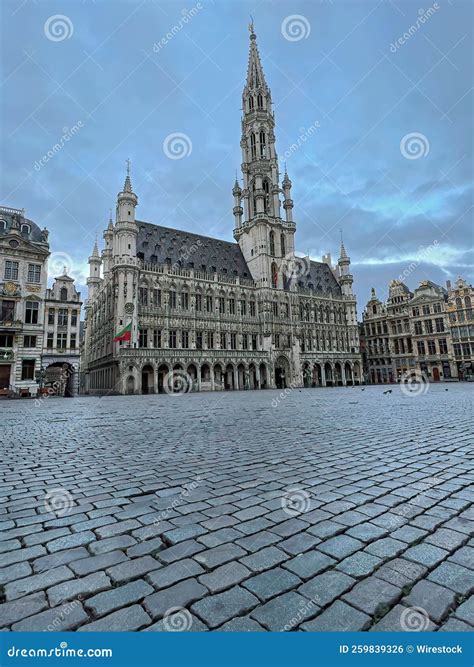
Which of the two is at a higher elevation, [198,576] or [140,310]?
[140,310]

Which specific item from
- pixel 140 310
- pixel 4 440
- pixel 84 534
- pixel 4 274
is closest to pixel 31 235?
pixel 4 274

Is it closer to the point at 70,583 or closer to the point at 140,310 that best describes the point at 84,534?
the point at 70,583

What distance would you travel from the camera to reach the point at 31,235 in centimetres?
3600

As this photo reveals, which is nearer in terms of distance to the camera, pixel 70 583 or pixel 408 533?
pixel 70 583

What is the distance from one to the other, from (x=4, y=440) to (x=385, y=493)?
7730 mm

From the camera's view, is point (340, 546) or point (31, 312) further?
point (31, 312)

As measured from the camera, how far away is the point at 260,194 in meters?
61.5

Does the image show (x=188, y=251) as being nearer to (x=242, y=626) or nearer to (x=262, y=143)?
(x=262, y=143)

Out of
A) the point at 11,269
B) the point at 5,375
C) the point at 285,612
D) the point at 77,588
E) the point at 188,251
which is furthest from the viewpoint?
the point at 188,251

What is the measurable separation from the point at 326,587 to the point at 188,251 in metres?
54.5

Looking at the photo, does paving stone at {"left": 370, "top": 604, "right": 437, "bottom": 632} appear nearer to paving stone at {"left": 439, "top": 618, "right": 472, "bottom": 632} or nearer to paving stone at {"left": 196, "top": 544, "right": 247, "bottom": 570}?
paving stone at {"left": 439, "top": 618, "right": 472, "bottom": 632}

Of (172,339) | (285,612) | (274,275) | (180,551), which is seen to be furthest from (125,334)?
(285,612)

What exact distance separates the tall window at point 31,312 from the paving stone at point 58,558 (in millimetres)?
36325

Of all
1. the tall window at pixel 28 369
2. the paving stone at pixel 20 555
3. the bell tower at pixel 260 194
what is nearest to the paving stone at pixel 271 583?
the paving stone at pixel 20 555
